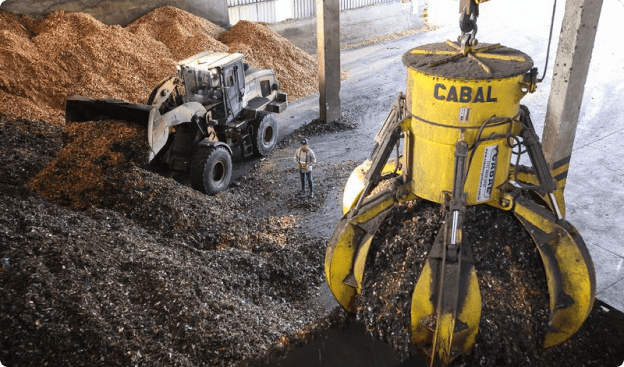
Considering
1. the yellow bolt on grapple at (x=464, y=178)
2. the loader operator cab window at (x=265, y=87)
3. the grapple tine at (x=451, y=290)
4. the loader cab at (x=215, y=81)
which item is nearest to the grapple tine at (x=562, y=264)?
the yellow bolt on grapple at (x=464, y=178)

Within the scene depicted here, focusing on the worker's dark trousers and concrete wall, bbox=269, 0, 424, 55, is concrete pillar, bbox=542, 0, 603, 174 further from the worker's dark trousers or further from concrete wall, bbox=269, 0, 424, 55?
concrete wall, bbox=269, 0, 424, 55

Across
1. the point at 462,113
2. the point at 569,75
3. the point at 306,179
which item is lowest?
the point at 306,179

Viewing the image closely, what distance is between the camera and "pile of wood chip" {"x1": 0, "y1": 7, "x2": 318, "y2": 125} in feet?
39.4

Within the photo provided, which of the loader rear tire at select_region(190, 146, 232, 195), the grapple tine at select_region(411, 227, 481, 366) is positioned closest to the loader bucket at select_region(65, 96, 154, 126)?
the loader rear tire at select_region(190, 146, 232, 195)

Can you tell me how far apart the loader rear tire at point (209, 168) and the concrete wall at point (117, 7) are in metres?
8.20

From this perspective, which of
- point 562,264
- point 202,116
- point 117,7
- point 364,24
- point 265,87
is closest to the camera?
point 562,264

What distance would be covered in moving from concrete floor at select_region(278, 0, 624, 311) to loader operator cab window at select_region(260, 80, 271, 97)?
1.08 metres

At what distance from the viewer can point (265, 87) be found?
11.8 m

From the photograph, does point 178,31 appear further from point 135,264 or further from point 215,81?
point 135,264

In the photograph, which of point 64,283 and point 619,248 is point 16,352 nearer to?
point 64,283

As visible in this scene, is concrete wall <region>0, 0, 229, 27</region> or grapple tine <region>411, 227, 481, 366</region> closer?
grapple tine <region>411, 227, 481, 366</region>

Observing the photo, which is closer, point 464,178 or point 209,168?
point 464,178

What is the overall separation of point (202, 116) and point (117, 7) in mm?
7906

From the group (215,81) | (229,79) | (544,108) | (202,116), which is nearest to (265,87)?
(229,79)
